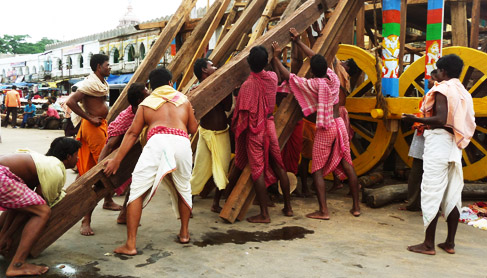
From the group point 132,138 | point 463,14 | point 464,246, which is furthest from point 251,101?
point 463,14

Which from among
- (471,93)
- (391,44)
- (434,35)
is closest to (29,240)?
(391,44)

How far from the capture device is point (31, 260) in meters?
3.15

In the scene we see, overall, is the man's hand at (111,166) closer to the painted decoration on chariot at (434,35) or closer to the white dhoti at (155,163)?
the white dhoti at (155,163)

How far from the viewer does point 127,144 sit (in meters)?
3.40

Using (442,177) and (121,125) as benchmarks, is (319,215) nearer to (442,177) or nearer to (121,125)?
(442,177)

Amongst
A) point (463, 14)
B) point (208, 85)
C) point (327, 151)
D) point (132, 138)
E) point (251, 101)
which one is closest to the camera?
point (132, 138)

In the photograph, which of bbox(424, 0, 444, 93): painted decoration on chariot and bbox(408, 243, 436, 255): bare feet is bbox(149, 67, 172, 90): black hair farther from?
bbox(424, 0, 444, 93): painted decoration on chariot

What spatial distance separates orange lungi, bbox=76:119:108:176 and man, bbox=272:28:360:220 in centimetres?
197

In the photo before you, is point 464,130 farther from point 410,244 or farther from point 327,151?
point 327,151

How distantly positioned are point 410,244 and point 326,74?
1.98 metres

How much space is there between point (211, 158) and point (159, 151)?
143 centimetres

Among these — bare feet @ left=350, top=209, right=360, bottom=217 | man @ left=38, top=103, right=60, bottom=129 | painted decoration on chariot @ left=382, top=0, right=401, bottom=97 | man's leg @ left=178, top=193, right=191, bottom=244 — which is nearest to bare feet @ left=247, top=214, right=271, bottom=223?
man's leg @ left=178, top=193, right=191, bottom=244

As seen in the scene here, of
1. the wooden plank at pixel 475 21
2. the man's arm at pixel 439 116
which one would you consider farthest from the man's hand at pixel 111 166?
the wooden plank at pixel 475 21

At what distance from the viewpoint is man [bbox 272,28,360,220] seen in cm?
465
